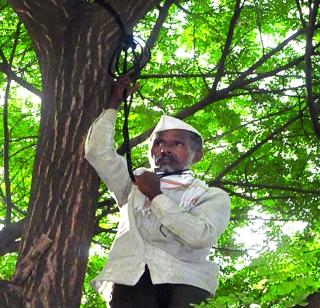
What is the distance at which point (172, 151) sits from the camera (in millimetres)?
3758

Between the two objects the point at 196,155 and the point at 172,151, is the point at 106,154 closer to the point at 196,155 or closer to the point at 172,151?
the point at 172,151

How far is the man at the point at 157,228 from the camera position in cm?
321

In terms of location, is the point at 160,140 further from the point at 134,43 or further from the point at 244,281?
the point at 244,281

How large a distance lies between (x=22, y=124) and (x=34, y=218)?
3.85 metres

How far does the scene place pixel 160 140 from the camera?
3.83 m

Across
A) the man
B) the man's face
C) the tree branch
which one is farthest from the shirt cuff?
the tree branch

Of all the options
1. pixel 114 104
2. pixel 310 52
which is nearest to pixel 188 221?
pixel 114 104

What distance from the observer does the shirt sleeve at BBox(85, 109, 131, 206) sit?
342cm

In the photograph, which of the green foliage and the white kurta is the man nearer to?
the white kurta

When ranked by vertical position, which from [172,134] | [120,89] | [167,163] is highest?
[120,89]

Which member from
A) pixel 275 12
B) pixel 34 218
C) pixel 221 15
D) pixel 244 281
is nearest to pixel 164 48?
pixel 221 15

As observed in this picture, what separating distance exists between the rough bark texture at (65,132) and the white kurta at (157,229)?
6.1 inches

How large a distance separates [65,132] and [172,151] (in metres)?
0.70

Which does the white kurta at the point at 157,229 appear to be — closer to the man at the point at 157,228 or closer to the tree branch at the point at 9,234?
the man at the point at 157,228
